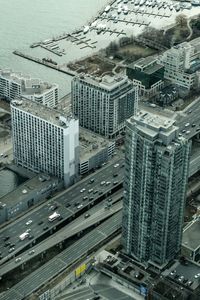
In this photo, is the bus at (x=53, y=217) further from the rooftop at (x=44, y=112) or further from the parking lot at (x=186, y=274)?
the parking lot at (x=186, y=274)

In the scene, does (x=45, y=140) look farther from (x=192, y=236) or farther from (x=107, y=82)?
(x=192, y=236)

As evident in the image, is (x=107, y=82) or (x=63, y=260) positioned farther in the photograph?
(x=107, y=82)

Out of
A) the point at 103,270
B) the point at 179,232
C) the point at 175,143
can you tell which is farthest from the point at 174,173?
the point at 103,270

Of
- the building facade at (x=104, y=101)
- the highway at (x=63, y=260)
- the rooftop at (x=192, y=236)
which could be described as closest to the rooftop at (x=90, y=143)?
the building facade at (x=104, y=101)

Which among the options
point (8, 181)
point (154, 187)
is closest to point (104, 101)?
point (8, 181)

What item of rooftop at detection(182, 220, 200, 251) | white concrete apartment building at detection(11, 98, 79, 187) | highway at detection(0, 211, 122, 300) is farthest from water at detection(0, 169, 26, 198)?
rooftop at detection(182, 220, 200, 251)

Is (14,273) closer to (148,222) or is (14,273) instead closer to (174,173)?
(148,222)
